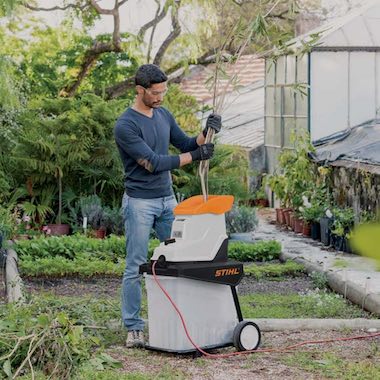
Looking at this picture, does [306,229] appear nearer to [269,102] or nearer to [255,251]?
[255,251]

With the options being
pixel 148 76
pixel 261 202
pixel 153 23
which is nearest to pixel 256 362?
pixel 148 76

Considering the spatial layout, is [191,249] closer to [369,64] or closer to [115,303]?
[115,303]

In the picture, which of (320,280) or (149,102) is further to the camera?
(320,280)

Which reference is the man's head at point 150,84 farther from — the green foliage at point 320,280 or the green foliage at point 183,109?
the green foliage at point 183,109

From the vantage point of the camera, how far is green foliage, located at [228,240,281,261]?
10328mm

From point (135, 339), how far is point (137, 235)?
1.92 ft

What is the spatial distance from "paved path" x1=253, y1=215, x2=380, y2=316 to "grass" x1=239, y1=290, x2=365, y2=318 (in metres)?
0.10

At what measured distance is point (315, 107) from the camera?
14.9 metres

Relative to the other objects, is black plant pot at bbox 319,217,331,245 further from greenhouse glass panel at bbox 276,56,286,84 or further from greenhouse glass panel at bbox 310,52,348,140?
greenhouse glass panel at bbox 276,56,286,84

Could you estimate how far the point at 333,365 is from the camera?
492cm

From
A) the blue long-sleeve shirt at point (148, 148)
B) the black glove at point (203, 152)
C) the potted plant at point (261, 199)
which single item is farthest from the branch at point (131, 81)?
the black glove at point (203, 152)

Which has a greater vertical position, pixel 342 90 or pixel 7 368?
pixel 342 90

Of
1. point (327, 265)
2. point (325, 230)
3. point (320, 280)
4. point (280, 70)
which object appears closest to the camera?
point (320, 280)

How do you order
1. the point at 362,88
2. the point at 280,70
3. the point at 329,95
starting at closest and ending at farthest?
1. the point at 329,95
2. the point at 362,88
3. the point at 280,70
